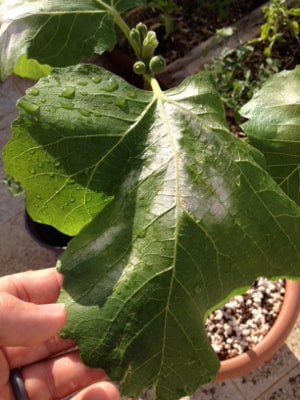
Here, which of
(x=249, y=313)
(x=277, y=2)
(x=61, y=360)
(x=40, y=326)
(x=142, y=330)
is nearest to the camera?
(x=142, y=330)

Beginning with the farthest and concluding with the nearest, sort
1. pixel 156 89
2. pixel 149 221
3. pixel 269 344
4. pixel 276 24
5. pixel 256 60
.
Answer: pixel 256 60
pixel 276 24
pixel 269 344
pixel 156 89
pixel 149 221

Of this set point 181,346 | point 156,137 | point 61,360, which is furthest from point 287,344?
point 156,137

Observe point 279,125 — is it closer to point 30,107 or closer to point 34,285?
point 30,107

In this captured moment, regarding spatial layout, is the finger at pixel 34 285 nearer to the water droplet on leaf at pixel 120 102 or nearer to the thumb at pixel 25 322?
the thumb at pixel 25 322

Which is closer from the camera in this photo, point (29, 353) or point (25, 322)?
point (25, 322)

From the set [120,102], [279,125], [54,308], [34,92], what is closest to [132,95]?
[120,102]

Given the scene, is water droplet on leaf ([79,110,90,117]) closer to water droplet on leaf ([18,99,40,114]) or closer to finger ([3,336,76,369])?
water droplet on leaf ([18,99,40,114])

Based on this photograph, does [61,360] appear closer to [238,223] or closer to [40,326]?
[40,326]
